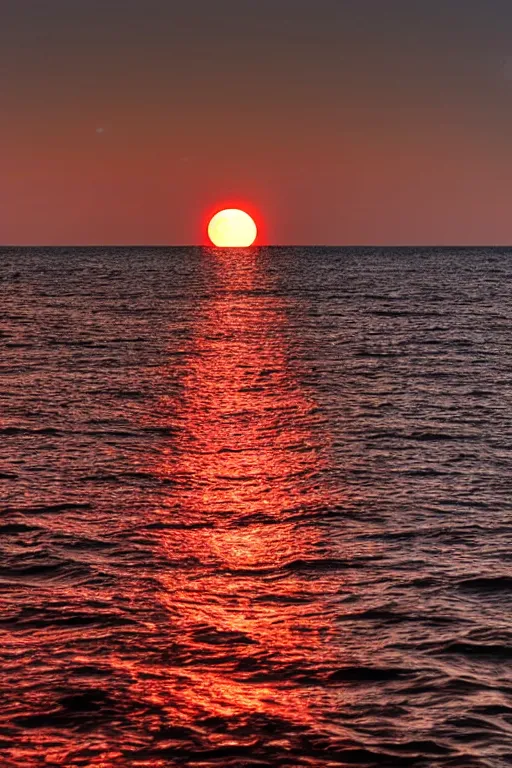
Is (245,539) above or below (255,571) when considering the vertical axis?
above

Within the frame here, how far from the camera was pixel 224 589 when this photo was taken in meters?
14.1

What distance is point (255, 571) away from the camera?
49.0ft

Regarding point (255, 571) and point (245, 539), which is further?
point (245, 539)

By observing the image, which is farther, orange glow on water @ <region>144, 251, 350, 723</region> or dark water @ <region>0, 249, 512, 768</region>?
orange glow on water @ <region>144, 251, 350, 723</region>

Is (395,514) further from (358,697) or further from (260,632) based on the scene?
(358,697)

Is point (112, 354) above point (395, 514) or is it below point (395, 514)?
above

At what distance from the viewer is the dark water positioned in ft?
33.4

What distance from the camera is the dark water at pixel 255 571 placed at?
10.2 meters

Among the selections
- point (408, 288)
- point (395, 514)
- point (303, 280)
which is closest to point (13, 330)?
point (395, 514)

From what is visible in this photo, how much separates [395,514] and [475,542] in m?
2.03

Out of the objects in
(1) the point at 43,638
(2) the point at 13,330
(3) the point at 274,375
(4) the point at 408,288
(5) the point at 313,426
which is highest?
(4) the point at 408,288

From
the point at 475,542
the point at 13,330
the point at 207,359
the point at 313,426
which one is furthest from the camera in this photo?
the point at 13,330

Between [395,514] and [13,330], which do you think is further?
[13,330]

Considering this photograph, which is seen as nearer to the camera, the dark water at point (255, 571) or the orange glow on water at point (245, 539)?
the dark water at point (255, 571)
